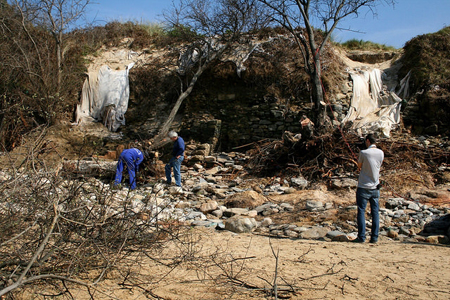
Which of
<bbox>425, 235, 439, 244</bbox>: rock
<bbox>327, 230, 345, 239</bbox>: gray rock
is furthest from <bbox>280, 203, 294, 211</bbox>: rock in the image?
<bbox>425, 235, 439, 244</bbox>: rock

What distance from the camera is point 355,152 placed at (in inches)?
345

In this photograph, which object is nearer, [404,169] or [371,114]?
[404,169]

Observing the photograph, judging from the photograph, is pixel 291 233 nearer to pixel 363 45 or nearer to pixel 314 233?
pixel 314 233

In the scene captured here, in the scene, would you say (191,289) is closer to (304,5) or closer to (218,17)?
(304,5)

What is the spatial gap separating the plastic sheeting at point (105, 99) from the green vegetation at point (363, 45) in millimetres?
9063

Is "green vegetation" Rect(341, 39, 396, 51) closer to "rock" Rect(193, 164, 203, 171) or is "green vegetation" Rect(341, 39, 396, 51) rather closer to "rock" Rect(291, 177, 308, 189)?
"rock" Rect(193, 164, 203, 171)

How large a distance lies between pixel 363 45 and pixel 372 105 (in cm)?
433

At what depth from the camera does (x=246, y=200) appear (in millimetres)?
6801

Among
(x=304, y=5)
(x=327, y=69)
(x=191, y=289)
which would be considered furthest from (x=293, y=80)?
(x=191, y=289)

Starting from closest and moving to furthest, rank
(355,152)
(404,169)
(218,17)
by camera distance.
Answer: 1. (404,169)
2. (355,152)
3. (218,17)

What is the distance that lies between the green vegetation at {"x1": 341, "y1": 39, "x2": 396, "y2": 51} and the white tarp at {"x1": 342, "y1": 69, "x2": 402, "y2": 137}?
2.59 m

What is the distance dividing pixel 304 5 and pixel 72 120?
883 centimetres

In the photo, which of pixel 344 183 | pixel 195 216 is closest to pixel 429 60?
pixel 344 183

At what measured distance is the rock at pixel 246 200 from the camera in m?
6.73
